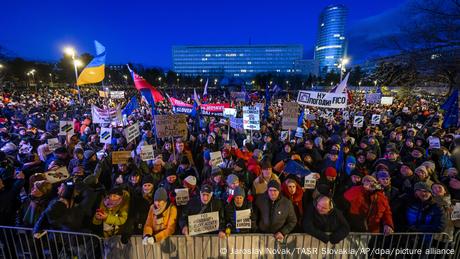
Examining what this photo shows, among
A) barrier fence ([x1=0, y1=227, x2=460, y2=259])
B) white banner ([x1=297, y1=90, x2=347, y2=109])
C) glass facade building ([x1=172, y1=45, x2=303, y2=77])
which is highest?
glass facade building ([x1=172, y1=45, x2=303, y2=77])

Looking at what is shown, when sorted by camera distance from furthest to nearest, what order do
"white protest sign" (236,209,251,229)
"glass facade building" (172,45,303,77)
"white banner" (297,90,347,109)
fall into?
"glass facade building" (172,45,303,77)
"white banner" (297,90,347,109)
"white protest sign" (236,209,251,229)

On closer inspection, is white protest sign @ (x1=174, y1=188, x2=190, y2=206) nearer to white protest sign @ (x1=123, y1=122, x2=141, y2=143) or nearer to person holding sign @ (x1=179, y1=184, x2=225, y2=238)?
person holding sign @ (x1=179, y1=184, x2=225, y2=238)

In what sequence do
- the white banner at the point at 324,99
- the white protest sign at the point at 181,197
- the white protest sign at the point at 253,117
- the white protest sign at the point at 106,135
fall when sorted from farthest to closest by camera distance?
the white protest sign at the point at 253,117
the white banner at the point at 324,99
the white protest sign at the point at 106,135
the white protest sign at the point at 181,197

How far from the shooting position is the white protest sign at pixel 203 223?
3.46 metres

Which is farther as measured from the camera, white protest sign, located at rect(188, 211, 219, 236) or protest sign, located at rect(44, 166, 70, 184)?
protest sign, located at rect(44, 166, 70, 184)

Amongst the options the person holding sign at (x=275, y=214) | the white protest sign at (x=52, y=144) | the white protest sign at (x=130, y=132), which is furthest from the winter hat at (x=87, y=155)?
the person holding sign at (x=275, y=214)

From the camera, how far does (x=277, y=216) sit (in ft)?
12.0

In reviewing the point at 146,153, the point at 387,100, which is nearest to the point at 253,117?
the point at 146,153

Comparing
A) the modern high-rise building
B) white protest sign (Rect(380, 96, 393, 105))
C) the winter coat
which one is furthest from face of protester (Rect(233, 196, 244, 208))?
the modern high-rise building

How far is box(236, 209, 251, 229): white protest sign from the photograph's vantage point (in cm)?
363

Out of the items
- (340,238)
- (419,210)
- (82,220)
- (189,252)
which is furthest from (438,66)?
(82,220)

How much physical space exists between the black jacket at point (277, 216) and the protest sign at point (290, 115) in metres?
5.36

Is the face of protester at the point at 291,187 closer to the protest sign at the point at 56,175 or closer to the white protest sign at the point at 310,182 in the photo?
the white protest sign at the point at 310,182

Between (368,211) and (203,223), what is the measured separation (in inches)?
103
